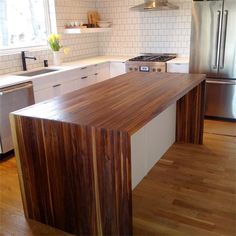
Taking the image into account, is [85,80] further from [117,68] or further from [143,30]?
[143,30]

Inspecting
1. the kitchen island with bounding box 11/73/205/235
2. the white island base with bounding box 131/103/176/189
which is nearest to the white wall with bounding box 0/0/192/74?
the white island base with bounding box 131/103/176/189

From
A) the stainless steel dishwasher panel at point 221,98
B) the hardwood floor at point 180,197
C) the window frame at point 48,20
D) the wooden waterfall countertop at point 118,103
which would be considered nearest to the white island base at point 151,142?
the hardwood floor at point 180,197

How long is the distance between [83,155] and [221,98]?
10.1 ft

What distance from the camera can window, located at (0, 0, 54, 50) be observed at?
13.0 ft

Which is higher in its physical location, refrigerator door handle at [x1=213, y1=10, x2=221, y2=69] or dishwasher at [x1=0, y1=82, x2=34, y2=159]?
refrigerator door handle at [x1=213, y1=10, x2=221, y2=69]

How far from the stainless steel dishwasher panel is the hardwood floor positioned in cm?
98

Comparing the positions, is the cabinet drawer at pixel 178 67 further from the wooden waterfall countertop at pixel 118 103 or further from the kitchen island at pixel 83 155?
the kitchen island at pixel 83 155

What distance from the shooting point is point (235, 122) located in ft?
14.3

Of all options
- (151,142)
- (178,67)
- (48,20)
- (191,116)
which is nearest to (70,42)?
(48,20)

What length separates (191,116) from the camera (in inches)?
141

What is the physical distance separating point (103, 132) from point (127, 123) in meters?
0.16

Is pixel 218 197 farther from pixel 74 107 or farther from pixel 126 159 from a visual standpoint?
pixel 74 107

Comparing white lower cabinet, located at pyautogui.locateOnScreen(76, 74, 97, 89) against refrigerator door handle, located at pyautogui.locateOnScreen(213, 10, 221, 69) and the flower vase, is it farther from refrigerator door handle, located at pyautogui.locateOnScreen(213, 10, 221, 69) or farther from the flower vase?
refrigerator door handle, located at pyautogui.locateOnScreen(213, 10, 221, 69)

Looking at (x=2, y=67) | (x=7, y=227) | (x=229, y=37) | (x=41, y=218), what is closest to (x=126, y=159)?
(x=41, y=218)
